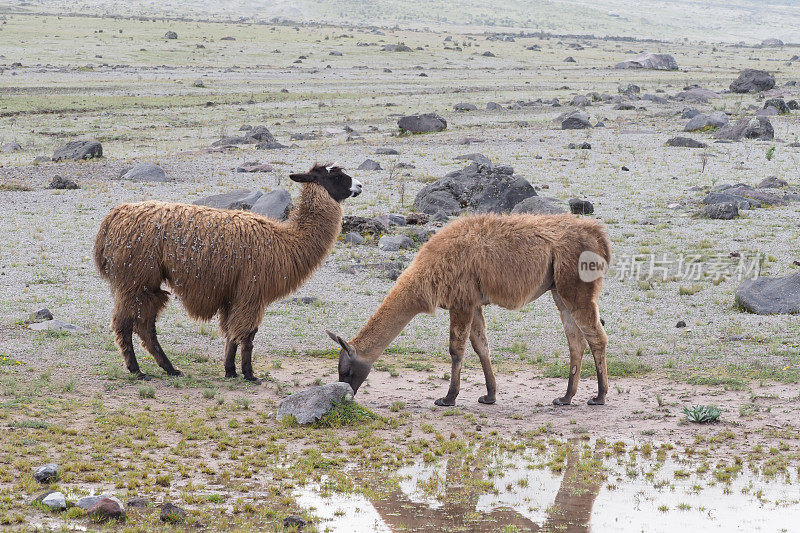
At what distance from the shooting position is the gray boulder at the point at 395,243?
742 inches

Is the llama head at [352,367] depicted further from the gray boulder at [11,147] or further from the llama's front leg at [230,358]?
the gray boulder at [11,147]

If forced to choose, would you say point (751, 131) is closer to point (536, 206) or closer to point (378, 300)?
point (536, 206)

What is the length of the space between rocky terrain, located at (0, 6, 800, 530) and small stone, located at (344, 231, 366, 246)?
0.04 metres

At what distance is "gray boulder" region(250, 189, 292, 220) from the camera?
2014cm

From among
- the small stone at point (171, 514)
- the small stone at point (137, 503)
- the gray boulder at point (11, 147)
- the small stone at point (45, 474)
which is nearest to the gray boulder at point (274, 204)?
the small stone at point (45, 474)

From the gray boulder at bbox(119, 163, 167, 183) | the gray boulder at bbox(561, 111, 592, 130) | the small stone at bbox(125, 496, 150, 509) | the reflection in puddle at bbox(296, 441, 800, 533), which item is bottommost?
the gray boulder at bbox(119, 163, 167, 183)

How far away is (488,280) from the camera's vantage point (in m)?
10.1

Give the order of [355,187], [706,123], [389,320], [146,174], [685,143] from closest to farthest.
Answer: [389,320] → [355,187] → [146,174] → [685,143] → [706,123]

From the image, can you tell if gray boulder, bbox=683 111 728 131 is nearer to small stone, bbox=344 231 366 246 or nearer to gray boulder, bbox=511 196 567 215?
gray boulder, bbox=511 196 567 215

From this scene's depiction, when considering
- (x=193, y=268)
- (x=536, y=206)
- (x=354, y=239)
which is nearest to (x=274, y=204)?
(x=354, y=239)

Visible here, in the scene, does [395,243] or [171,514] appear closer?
[171,514]

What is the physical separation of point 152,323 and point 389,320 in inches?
123

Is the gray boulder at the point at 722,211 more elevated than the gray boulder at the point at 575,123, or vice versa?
the gray boulder at the point at 575,123

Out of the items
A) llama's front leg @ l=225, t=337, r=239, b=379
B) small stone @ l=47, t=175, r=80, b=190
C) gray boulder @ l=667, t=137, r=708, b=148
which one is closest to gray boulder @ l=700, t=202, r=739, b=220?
gray boulder @ l=667, t=137, r=708, b=148
